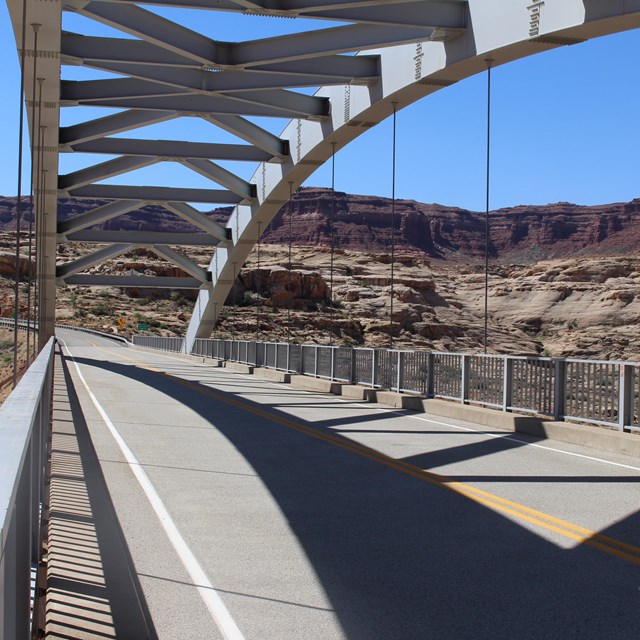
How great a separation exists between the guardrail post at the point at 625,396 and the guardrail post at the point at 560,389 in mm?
1658

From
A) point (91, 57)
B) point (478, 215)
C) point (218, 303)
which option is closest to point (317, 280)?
point (218, 303)

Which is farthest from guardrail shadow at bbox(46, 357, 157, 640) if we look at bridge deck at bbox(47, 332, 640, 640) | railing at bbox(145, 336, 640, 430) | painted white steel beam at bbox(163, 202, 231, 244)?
painted white steel beam at bbox(163, 202, 231, 244)

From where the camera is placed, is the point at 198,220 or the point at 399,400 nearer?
the point at 399,400

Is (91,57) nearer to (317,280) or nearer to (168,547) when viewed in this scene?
(168,547)

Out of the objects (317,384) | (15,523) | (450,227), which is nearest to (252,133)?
(317,384)

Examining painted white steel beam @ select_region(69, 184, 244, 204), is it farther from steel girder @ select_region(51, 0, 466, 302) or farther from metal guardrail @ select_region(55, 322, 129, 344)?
metal guardrail @ select_region(55, 322, 129, 344)

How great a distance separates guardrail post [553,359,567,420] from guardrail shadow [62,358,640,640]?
4803 mm

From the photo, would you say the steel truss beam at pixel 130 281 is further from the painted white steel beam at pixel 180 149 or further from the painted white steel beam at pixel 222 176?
the painted white steel beam at pixel 180 149

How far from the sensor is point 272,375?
3155cm

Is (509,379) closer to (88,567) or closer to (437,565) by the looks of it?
(437,565)

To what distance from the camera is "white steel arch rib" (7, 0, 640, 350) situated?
1631cm

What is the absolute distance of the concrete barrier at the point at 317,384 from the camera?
23984 mm

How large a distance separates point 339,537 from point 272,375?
961 inches

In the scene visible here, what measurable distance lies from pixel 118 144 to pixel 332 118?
838cm
